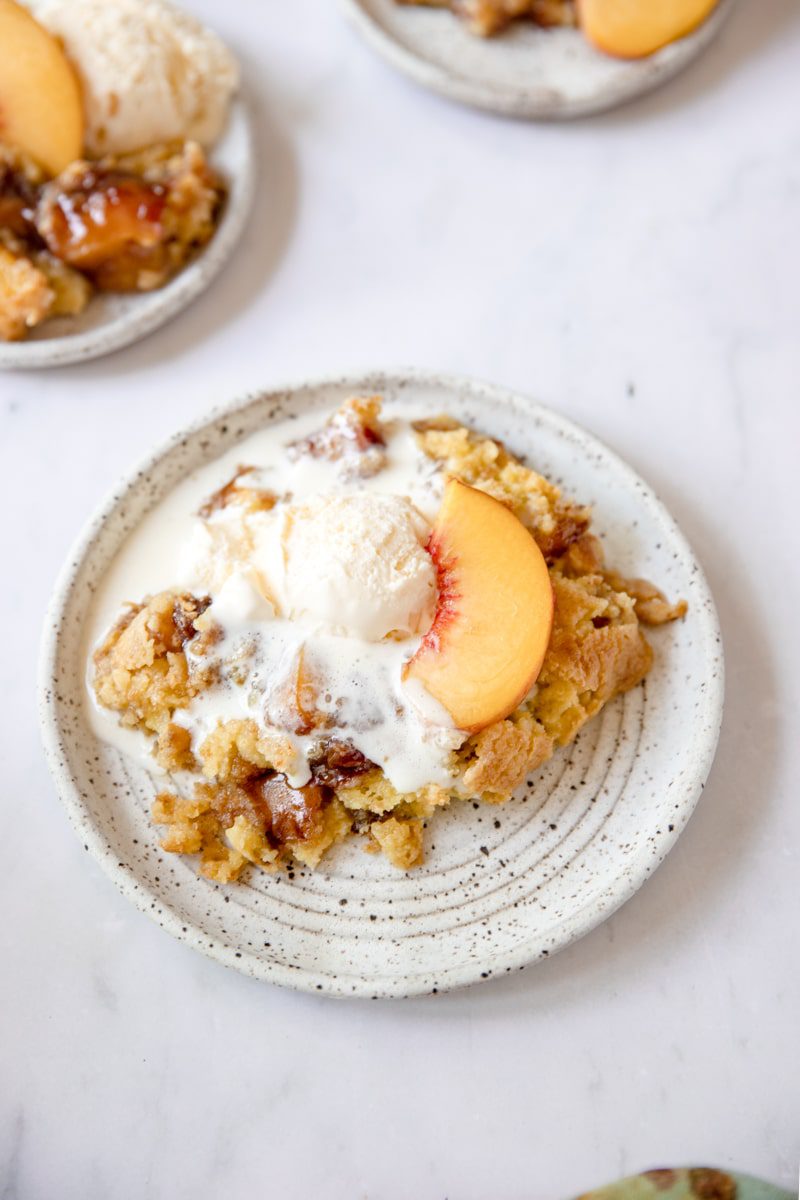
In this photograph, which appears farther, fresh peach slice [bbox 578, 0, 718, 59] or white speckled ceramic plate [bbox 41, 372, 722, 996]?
fresh peach slice [bbox 578, 0, 718, 59]

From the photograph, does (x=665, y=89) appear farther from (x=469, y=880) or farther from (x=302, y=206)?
(x=469, y=880)

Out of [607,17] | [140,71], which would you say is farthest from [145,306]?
[607,17]

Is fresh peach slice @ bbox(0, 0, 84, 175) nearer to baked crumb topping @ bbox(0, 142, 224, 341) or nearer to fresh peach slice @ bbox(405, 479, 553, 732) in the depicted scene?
baked crumb topping @ bbox(0, 142, 224, 341)

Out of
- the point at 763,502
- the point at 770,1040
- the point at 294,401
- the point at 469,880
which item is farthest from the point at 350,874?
the point at 763,502

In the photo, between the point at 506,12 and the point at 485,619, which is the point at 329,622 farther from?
the point at 506,12

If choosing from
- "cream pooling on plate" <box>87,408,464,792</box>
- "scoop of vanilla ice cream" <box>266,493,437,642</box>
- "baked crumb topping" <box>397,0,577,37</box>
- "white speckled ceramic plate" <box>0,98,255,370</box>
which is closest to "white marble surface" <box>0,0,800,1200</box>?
"white speckled ceramic plate" <box>0,98,255,370</box>

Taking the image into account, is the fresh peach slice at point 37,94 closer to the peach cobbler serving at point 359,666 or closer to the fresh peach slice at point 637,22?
the peach cobbler serving at point 359,666
